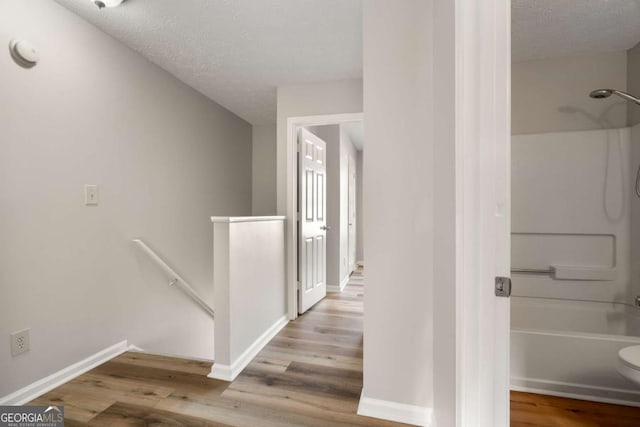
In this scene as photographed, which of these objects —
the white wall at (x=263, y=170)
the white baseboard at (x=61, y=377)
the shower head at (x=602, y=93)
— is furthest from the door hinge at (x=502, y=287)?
the white wall at (x=263, y=170)

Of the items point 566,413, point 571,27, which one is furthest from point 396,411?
point 571,27

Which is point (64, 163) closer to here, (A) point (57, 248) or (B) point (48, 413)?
(A) point (57, 248)

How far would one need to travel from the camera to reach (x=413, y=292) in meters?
1.46

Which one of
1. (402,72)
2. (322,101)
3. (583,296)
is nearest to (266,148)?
(322,101)

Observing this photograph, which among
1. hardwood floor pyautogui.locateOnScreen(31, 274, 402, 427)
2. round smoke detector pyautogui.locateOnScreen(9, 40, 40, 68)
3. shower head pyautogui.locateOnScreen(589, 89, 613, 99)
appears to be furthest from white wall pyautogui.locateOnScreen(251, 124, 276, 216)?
shower head pyautogui.locateOnScreen(589, 89, 613, 99)

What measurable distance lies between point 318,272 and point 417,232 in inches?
85.8

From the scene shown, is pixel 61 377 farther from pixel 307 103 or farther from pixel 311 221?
pixel 307 103

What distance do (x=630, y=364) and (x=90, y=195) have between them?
3219mm

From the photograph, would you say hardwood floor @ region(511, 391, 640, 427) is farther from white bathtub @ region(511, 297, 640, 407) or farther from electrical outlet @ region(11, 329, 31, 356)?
electrical outlet @ region(11, 329, 31, 356)

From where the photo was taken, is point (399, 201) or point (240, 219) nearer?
point (399, 201)

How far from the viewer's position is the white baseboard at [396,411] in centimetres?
144

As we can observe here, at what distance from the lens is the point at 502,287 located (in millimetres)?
804

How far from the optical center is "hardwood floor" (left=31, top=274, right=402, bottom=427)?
4.95ft

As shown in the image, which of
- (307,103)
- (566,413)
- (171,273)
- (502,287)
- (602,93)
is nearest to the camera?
(502,287)
